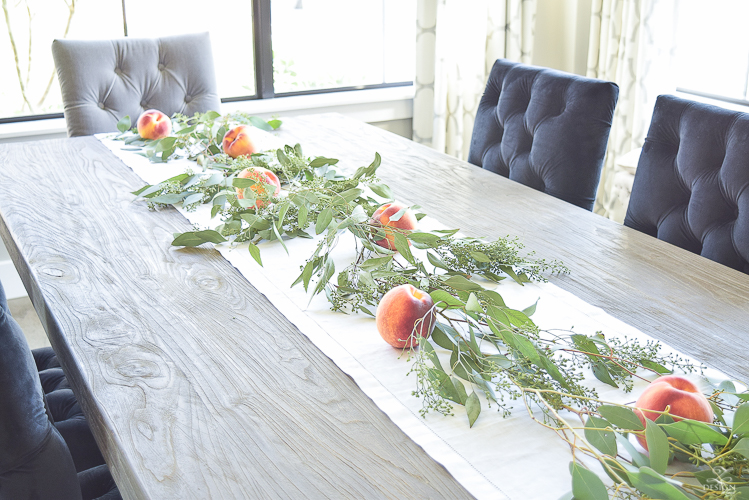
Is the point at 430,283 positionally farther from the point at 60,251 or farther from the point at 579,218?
the point at 60,251

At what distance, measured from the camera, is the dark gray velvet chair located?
959mm

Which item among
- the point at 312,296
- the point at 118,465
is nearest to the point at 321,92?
the point at 312,296

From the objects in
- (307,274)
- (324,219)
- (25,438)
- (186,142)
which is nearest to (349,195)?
(324,219)

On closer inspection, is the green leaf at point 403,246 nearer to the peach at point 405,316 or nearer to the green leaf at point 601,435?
the peach at point 405,316

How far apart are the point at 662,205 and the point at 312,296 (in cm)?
88

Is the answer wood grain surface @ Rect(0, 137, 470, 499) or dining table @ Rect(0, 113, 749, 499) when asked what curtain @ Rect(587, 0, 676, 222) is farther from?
wood grain surface @ Rect(0, 137, 470, 499)

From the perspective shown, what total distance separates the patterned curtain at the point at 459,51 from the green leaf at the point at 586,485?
3045 millimetres

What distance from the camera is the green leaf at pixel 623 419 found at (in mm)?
706

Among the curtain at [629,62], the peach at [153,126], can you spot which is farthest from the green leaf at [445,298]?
the curtain at [629,62]

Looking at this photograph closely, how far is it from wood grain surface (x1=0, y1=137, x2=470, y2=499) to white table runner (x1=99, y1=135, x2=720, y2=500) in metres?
0.02

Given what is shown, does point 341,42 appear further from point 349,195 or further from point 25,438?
point 25,438

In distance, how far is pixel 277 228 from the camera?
1335 mm

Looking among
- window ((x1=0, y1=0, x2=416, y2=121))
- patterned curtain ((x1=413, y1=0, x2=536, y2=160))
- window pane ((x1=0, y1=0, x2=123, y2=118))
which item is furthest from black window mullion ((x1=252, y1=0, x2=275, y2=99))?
patterned curtain ((x1=413, y1=0, x2=536, y2=160))

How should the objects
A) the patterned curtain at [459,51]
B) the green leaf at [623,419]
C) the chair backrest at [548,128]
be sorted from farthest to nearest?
the patterned curtain at [459,51], the chair backrest at [548,128], the green leaf at [623,419]
